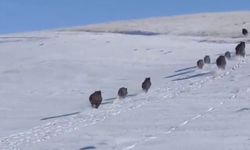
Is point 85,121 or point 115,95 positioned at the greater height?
point 115,95

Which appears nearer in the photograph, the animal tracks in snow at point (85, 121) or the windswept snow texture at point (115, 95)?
the windswept snow texture at point (115, 95)

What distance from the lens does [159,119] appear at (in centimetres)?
1168

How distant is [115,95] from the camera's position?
17.2 meters

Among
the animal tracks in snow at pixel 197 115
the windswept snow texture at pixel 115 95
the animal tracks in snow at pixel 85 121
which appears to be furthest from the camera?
the animal tracks in snow at pixel 85 121

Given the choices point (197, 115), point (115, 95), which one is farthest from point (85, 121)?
point (115, 95)

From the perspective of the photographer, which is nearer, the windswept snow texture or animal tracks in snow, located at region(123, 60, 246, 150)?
animal tracks in snow, located at region(123, 60, 246, 150)

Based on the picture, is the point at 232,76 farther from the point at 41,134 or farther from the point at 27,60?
the point at 27,60

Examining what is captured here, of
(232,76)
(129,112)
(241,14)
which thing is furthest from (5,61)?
(241,14)

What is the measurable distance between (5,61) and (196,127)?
16497 millimetres

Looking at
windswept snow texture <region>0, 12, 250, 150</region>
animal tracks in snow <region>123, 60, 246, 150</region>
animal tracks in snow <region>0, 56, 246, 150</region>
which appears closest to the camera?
animal tracks in snow <region>123, 60, 246, 150</region>

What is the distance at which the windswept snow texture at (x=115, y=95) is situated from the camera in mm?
10062

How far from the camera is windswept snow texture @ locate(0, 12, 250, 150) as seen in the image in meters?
10.1

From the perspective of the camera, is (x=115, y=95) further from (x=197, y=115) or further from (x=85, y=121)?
(x=197, y=115)

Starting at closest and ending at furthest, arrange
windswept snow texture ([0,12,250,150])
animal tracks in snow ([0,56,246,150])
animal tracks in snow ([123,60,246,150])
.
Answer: animal tracks in snow ([123,60,246,150]) < windswept snow texture ([0,12,250,150]) < animal tracks in snow ([0,56,246,150])
